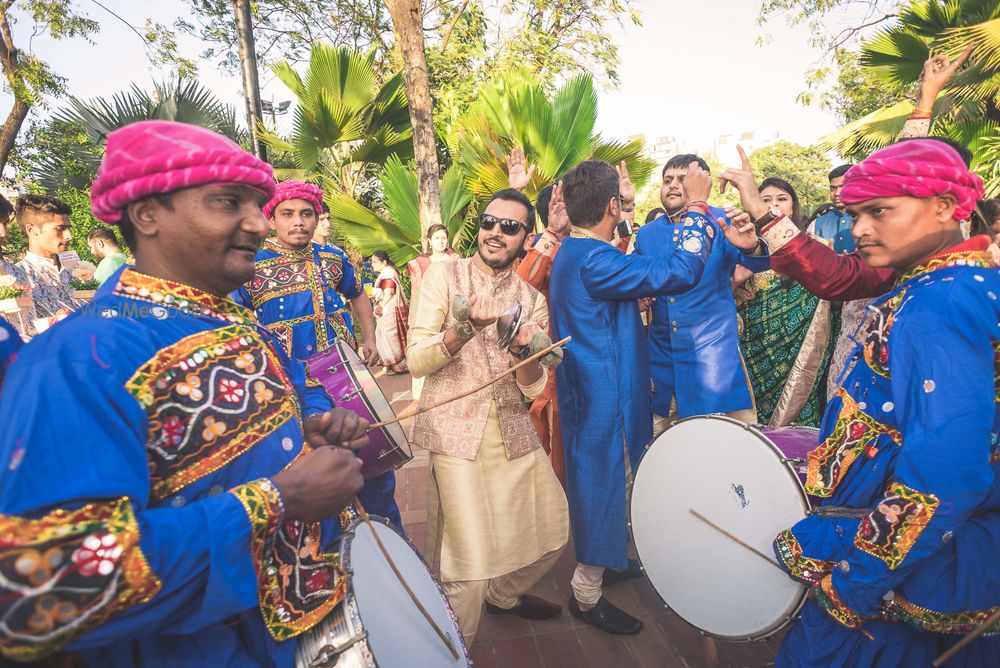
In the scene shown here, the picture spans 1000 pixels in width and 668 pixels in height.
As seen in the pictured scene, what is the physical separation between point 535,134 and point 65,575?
29.1ft

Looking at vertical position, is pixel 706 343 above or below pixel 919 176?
below

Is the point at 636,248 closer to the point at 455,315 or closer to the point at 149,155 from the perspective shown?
the point at 455,315

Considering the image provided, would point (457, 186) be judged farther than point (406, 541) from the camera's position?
Yes

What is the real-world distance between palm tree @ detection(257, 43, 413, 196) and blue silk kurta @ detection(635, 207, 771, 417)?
8299mm

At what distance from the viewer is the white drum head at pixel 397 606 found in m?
1.34

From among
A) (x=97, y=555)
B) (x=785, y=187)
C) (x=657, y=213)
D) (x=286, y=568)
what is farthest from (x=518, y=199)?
(x=785, y=187)

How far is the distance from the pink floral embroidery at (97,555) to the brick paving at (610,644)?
2.23 m

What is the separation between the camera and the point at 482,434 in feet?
8.57

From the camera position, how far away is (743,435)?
216 cm

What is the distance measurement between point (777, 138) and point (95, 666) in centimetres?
5332

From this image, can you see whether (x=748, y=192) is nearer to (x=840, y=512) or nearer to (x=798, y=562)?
(x=840, y=512)

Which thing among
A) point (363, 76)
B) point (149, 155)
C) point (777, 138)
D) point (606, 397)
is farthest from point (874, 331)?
point (777, 138)

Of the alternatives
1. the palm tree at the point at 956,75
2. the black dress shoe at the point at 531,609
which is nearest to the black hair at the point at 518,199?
the black dress shoe at the point at 531,609

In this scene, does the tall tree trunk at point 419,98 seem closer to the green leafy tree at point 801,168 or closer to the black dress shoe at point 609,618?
the black dress shoe at point 609,618
